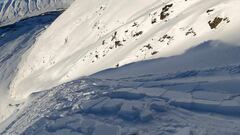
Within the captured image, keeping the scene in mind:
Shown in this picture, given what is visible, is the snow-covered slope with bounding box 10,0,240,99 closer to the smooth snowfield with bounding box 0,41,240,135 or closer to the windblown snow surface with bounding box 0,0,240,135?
the windblown snow surface with bounding box 0,0,240,135

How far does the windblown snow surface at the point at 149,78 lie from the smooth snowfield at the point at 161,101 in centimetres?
3

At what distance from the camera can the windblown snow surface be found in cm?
1390

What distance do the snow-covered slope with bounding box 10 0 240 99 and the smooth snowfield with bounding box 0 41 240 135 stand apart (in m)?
2.19

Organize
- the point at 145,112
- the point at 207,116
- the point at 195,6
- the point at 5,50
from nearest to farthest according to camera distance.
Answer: the point at 207,116 < the point at 145,112 < the point at 195,6 < the point at 5,50

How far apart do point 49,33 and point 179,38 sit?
2952 cm

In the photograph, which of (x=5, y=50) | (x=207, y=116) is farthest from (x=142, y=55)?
(x=5, y=50)

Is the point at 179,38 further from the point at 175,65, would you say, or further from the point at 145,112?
the point at 145,112

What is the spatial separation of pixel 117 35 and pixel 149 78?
13704 millimetres

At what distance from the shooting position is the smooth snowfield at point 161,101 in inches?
522

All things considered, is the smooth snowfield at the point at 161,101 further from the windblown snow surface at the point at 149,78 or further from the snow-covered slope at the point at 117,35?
the snow-covered slope at the point at 117,35

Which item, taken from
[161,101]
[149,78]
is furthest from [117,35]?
[161,101]

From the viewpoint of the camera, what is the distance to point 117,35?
3312 centimetres

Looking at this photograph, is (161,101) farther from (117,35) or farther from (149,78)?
(117,35)

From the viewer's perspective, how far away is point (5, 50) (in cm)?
7888
